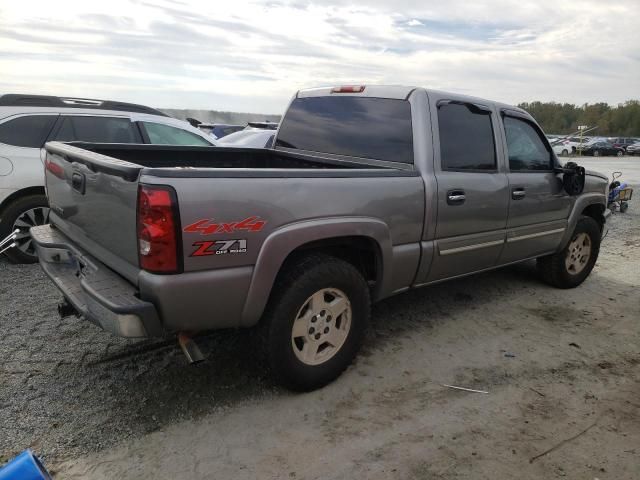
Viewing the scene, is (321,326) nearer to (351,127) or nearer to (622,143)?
(351,127)

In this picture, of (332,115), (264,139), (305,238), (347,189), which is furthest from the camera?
(264,139)

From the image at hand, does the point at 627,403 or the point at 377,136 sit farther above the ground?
the point at 377,136

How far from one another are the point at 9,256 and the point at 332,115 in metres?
3.73

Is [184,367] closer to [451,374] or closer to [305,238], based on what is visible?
[305,238]

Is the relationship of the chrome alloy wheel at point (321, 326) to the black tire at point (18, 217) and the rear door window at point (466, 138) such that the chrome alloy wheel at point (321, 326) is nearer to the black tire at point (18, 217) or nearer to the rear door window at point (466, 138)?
the rear door window at point (466, 138)

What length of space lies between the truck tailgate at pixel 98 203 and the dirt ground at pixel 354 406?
0.87m

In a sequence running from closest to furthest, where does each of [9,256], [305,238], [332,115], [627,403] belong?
[305,238], [627,403], [332,115], [9,256]

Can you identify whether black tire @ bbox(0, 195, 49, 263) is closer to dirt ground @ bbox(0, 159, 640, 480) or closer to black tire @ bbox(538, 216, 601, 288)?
dirt ground @ bbox(0, 159, 640, 480)

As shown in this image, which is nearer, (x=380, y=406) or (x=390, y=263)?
(x=380, y=406)

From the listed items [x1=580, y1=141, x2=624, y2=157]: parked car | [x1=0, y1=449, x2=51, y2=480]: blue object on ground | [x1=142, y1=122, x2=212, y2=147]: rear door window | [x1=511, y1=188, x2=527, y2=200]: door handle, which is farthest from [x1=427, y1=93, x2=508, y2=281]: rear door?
[x1=580, y1=141, x2=624, y2=157]: parked car

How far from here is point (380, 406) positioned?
3.17 meters

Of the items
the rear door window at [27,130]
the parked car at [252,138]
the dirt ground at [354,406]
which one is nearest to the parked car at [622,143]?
the parked car at [252,138]

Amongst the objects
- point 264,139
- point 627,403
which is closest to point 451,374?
point 627,403

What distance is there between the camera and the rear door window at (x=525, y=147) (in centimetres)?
454
